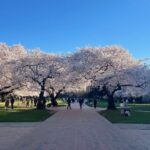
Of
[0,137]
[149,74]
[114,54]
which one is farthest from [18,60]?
[0,137]

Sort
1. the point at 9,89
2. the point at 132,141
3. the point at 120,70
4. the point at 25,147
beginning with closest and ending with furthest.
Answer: the point at 25,147
the point at 132,141
the point at 120,70
the point at 9,89

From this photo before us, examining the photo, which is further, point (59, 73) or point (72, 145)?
point (59, 73)

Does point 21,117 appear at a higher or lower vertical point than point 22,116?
lower

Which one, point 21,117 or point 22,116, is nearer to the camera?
point 21,117

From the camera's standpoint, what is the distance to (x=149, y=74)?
158ft

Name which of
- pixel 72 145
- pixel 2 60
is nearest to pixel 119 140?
pixel 72 145

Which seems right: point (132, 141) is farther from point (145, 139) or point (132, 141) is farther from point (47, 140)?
point (47, 140)

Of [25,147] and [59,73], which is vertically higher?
[59,73]

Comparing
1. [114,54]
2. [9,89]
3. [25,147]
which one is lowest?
[25,147]

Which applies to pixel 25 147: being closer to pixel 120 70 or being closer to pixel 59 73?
pixel 120 70

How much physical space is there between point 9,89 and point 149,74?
19742mm

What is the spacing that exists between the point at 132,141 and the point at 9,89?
4104 centimetres

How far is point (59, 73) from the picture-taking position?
50.8 m

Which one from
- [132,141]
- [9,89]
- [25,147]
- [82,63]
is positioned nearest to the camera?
[25,147]
